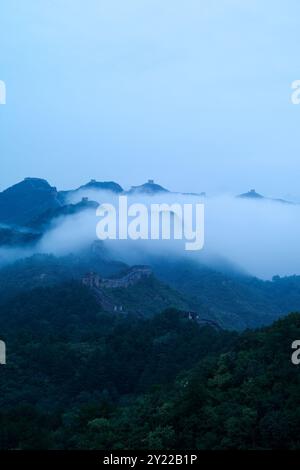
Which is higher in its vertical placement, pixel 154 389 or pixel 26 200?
pixel 26 200

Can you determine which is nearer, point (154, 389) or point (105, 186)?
point (154, 389)

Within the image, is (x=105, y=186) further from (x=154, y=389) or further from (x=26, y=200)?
(x=154, y=389)

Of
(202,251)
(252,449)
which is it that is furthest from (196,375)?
(202,251)

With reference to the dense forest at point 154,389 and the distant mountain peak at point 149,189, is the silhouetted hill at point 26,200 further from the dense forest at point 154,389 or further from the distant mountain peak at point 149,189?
the dense forest at point 154,389

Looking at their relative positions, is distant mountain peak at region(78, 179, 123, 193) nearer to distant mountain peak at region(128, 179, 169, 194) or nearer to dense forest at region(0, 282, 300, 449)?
distant mountain peak at region(128, 179, 169, 194)

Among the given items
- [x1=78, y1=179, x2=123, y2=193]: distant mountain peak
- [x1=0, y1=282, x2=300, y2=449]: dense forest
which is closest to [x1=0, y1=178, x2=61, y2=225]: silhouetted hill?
[x1=78, y1=179, x2=123, y2=193]: distant mountain peak

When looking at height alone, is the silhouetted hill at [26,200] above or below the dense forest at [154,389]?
above

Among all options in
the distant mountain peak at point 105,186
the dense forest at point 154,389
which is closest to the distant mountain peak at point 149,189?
the distant mountain peak at point 105,186

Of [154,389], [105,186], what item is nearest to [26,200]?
[105,186]

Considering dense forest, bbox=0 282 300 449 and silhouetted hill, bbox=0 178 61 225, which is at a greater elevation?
silhouetted hill, bbox=0 178 61 225
